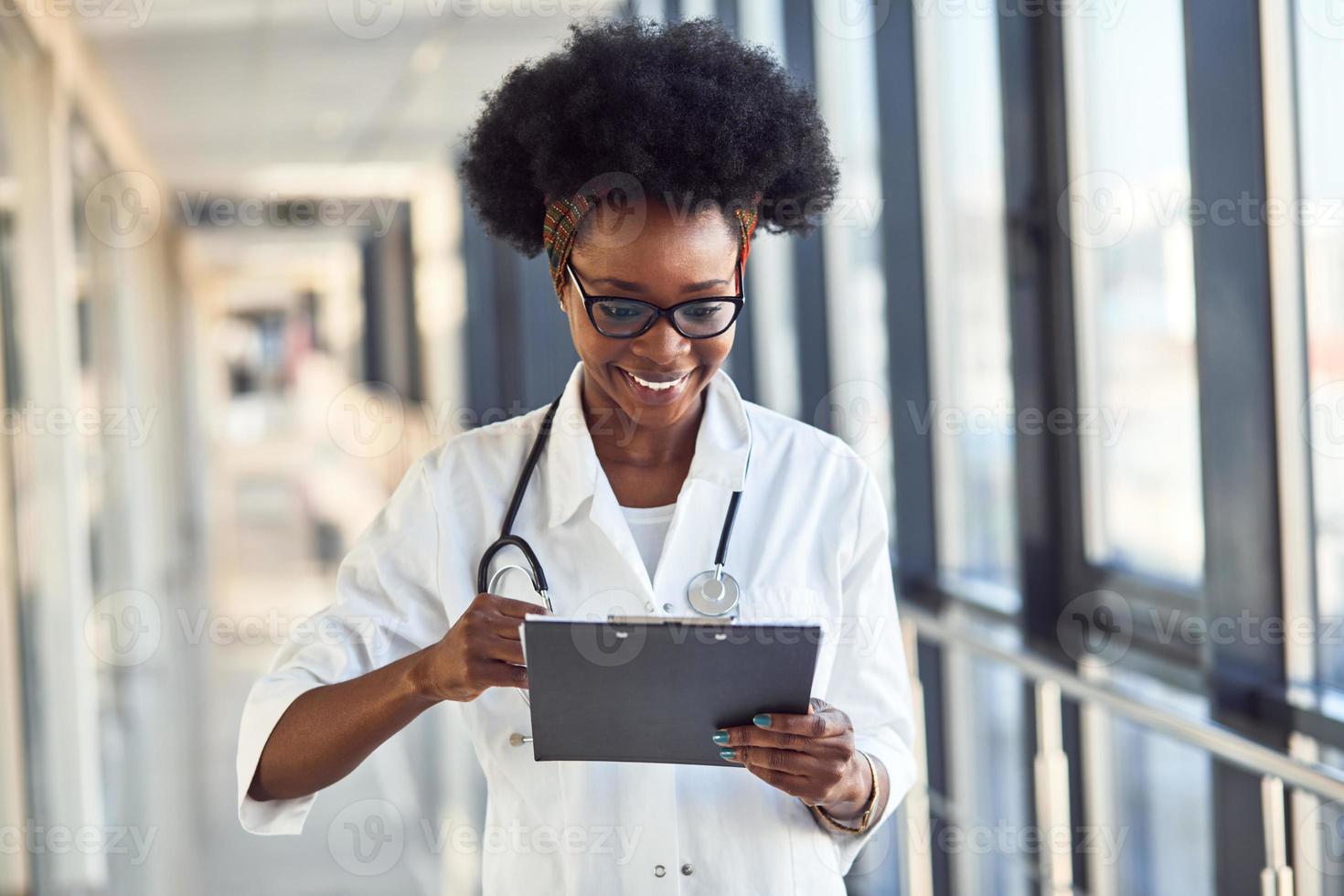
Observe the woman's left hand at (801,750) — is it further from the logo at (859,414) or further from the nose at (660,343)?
the logo at (859,414)

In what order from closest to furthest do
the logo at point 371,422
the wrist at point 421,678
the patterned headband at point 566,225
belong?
the wrist at point 421,678
the patterned headband at point 566,225
the logo at point 371,422

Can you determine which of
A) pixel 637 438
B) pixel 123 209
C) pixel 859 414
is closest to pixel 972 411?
pixel 859 414

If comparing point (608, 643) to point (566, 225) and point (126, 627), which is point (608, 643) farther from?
point (126, 627)

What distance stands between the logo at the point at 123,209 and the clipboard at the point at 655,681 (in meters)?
5.31

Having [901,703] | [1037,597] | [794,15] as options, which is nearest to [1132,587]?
[1037,597]

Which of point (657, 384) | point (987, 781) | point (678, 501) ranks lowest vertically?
point (987, 781)

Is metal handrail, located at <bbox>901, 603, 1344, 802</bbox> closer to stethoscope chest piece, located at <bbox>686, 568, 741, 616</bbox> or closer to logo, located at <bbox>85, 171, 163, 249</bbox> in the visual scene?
stethoscope chest piece, located at <bbox>686, 568, 741, 616</bbox>

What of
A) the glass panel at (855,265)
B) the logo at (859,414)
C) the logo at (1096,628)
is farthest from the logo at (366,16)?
the logo at (1096,628)

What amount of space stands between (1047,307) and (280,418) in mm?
16079

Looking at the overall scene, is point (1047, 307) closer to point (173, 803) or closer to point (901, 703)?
point (901, 703)

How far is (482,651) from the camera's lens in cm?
112

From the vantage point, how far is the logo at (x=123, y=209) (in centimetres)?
623

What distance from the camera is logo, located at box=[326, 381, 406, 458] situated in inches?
402

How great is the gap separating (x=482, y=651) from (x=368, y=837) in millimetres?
3098
